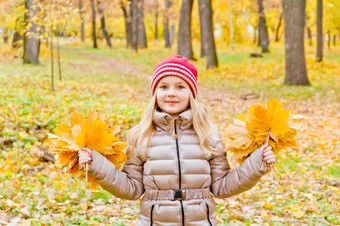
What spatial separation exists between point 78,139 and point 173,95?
740mm

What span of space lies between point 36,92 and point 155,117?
8140 millimetres

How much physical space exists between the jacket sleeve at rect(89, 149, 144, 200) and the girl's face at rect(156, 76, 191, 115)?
40 cm

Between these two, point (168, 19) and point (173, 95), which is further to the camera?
point (168, 19)

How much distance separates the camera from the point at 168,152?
8.68 ft

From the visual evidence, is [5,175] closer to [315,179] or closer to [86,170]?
[86,170]

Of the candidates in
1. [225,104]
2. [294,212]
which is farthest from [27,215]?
[225,104]

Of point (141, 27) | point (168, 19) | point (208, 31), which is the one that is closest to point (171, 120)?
point (208, 31)

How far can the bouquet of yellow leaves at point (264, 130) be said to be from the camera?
2545 mm

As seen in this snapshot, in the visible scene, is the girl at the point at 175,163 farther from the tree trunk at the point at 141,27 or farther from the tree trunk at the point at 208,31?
the tree trunk at the point at 141,27

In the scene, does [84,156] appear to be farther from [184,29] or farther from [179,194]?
[184,29]

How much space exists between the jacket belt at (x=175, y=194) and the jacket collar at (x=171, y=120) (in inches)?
17.2

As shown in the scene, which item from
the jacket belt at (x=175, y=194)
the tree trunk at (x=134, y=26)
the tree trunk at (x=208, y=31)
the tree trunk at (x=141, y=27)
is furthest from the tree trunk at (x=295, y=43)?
the tree trunk at (x=141, y=27)

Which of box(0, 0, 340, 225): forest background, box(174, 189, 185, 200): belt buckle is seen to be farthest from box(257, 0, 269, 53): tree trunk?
box(174, 189, 185, 200): belt buckle

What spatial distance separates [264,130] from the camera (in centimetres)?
259
